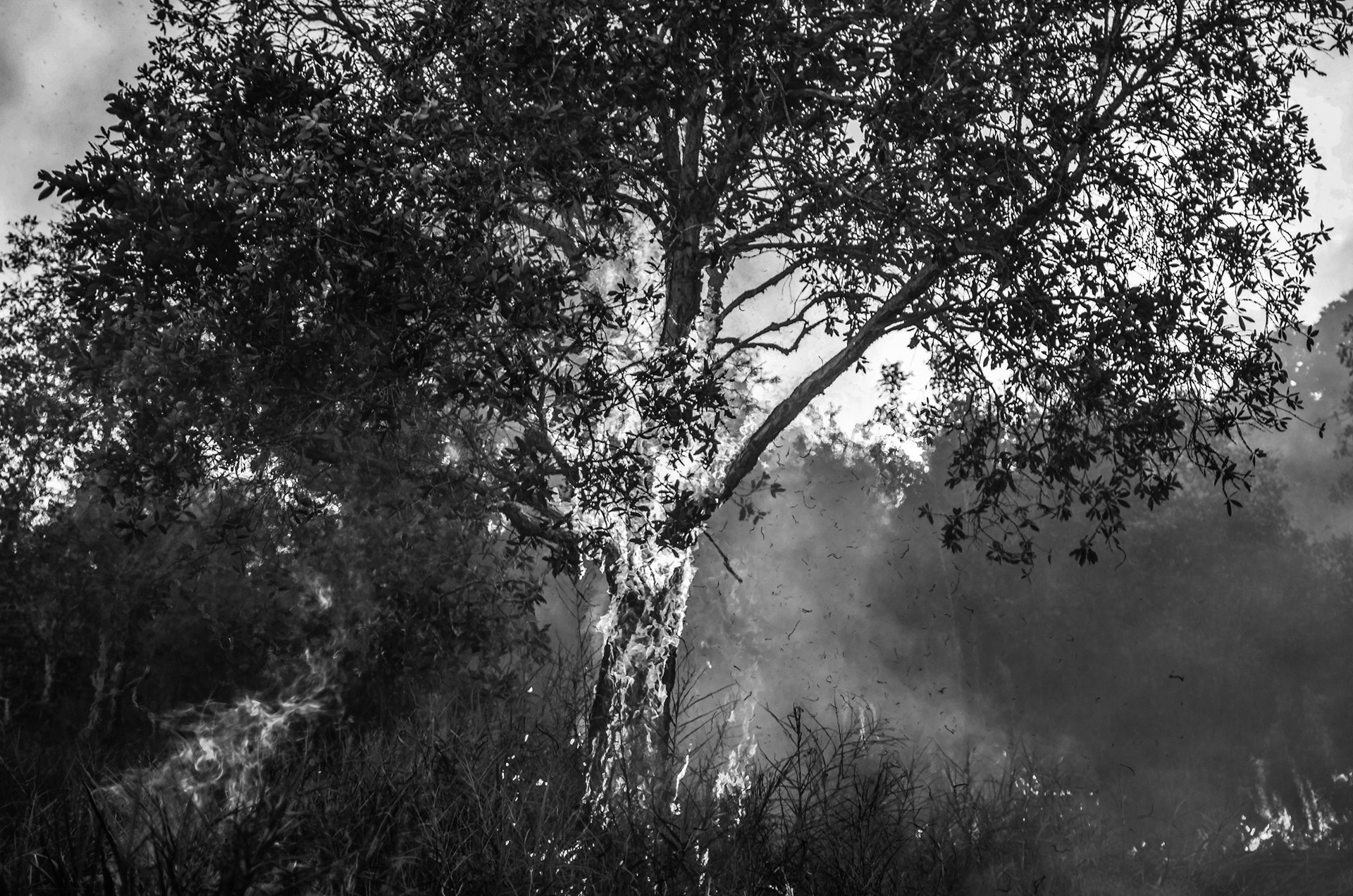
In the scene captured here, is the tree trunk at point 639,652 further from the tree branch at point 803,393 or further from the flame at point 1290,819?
the flame at point 1290,819

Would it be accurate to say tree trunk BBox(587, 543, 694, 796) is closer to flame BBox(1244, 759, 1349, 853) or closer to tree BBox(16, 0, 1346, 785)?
tree BBox(16, 0, 1346, 785)

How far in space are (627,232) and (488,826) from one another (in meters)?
6.72

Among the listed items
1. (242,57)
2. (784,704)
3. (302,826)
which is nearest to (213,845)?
(302,826)

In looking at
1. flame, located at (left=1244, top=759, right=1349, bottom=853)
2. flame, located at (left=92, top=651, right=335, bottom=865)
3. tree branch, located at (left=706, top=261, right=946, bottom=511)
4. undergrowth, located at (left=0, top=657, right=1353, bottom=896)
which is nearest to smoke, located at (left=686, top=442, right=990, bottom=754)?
flame, located at (left=1244, top=759, right=1349, bottom=853)

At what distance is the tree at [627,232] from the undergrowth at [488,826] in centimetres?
178

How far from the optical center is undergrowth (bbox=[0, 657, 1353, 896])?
13.8ft

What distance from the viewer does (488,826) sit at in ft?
17.1

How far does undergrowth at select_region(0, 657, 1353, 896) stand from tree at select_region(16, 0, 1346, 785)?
1780 millimetres

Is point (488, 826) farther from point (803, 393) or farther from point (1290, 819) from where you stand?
point (1290, 819)

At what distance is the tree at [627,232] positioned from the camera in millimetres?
6254

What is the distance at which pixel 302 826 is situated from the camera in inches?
203

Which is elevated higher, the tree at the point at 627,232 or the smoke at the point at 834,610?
the smoke at the point at 834,610

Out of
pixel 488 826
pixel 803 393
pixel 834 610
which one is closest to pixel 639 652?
pixel 803 393

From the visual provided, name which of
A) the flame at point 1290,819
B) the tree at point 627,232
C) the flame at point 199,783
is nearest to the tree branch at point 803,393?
the tree at point 627,232
